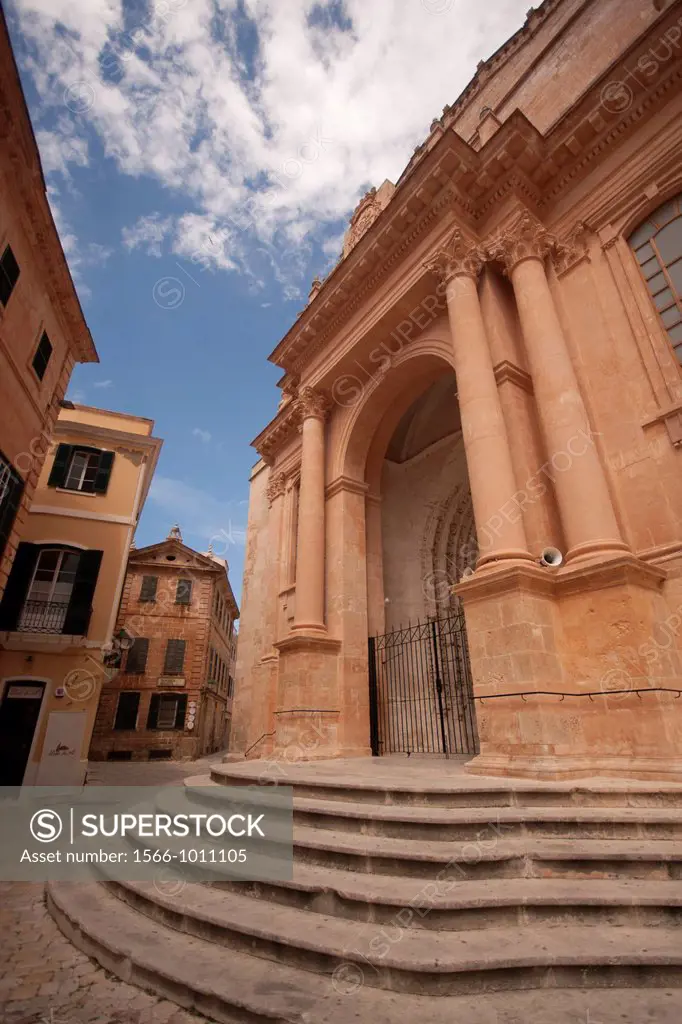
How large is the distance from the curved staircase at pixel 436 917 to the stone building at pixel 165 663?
23.2m

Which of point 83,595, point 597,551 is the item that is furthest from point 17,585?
point 597,551

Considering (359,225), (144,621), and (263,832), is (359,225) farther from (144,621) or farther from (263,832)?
(144,621)

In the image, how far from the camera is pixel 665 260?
810 centimetres

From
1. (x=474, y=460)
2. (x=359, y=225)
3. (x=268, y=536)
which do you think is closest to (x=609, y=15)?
(x=359, y=225)

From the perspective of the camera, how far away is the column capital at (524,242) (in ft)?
29.5

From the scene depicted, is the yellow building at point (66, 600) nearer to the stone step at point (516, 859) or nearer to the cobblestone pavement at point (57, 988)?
the cobblestone pavement at point (57, 988)

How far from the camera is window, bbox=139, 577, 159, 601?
95.3 ft

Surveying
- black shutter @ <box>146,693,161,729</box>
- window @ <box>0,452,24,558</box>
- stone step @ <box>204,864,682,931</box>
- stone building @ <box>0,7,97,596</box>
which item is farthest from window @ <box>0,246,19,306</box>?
black shutter @ <box>146,693,161,729</box>

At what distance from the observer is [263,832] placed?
491 cm

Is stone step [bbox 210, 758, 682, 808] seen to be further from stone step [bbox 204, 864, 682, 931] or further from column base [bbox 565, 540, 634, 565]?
column base [bbox 565, 540, 634, 565]

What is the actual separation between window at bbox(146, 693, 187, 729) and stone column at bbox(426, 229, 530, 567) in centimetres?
2401

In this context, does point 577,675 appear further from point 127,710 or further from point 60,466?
point 127,710

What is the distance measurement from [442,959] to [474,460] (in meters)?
6.40

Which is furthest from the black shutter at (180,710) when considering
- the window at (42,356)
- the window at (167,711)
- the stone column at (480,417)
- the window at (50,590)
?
the stone column at (480,417)
